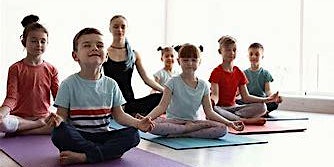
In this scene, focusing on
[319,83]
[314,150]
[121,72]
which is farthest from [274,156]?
[319,83]

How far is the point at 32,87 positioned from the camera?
2.75 m

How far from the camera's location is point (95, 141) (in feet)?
6.84

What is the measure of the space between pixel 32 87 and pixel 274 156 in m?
1.43

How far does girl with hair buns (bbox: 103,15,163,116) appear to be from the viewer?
139 inches

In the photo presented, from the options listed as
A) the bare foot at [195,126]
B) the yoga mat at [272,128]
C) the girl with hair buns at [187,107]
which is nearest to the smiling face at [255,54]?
the yoga mat at [272,128]

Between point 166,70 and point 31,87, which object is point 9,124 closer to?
point 31,87

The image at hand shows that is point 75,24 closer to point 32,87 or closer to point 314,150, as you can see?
point 32,87

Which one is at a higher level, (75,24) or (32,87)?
(75,24)

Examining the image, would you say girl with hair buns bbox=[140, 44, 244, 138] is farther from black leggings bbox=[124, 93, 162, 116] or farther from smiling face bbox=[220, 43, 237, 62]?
black leggings bbox=[124, 93, 162, 116]

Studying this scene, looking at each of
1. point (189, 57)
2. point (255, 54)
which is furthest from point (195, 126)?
point (255, 54)

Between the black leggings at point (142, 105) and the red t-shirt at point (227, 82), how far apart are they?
548 millimetres

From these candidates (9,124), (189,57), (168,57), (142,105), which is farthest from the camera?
(168,57)

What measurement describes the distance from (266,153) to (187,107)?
24.5 inches

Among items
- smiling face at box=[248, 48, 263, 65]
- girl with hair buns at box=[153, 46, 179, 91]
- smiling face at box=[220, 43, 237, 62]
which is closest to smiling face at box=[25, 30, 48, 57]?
smiling face at box=[220, 43, 237, 62]
